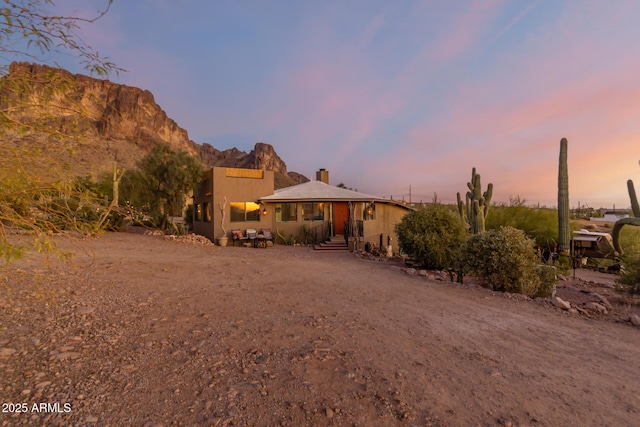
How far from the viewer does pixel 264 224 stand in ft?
56.3

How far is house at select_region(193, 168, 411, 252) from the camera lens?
53.3 feet

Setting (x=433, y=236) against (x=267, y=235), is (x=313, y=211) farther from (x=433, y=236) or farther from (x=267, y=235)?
(x=433, y=236)

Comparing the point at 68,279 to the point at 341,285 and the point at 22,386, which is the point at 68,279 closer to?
the point at 22,386

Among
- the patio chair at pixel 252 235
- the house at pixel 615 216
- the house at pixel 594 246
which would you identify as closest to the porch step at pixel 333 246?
the patio chair at pixel 252 235

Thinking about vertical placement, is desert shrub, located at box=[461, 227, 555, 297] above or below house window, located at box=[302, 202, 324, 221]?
below

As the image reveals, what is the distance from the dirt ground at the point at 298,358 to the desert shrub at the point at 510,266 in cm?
87

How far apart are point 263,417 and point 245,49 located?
47.3 ft

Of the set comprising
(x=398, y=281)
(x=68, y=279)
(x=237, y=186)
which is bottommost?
(x=398, y=281)

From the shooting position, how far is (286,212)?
17.5m

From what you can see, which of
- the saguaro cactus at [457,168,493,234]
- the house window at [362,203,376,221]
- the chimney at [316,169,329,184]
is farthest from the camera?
the chimney at [316,169,329,184]

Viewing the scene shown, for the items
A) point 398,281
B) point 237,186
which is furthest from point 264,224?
point 398,281

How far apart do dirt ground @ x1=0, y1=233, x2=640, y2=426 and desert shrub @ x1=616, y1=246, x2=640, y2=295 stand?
5.20 ft

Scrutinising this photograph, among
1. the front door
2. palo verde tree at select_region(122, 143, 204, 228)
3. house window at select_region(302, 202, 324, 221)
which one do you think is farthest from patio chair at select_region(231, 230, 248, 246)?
the front door

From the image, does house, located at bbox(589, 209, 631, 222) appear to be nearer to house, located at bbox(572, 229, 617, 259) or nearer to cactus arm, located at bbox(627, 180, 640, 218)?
house, located at bbox(572, 229, 617, 259)
